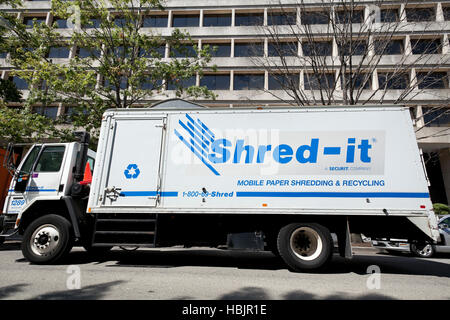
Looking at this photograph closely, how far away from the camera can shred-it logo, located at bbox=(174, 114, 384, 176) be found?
17.3 ft

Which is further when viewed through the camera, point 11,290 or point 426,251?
point 426,251

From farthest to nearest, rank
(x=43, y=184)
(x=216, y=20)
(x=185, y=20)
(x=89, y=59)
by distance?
1. (x=185, y=20)
2. (x=216, y=20)
3. (x=89, y=59)
4. (x=43, y=184)

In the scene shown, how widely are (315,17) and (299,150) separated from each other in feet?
32.2

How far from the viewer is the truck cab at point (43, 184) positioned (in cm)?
572

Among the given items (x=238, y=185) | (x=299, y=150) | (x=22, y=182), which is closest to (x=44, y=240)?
(x=22, y=182)

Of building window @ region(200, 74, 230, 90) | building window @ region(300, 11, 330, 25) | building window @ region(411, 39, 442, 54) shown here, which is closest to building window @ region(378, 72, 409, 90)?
building window @ region(411, 39, 442, 54)

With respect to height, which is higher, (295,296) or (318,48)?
(318,48)

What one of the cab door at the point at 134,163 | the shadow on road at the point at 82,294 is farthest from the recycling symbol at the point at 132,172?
the shadow on road at the point at 82,294

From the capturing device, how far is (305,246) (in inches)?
210

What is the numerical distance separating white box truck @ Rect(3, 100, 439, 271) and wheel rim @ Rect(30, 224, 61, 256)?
0.02 meters

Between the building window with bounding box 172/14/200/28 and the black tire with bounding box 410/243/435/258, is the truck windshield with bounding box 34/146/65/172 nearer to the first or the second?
the black tire with bounding box 410/243/435/258

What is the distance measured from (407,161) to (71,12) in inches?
622

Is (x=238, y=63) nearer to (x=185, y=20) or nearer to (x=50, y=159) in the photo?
(x=185, y=20)

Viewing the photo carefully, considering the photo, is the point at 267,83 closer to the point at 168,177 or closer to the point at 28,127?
the point at 28,127
